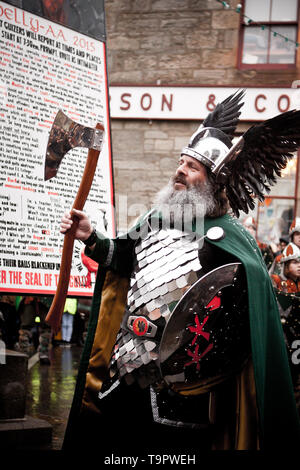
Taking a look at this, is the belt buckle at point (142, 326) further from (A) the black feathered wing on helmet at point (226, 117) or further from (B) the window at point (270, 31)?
(B) the window at point (270, 31)

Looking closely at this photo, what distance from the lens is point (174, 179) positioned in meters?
3.04

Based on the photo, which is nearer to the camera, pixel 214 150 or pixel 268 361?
pixel 268 361

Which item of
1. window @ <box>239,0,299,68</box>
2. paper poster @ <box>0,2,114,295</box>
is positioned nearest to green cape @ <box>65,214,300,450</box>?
paper poster @ <box>0,2,114,295</box>

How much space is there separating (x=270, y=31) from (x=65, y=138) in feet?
26.5

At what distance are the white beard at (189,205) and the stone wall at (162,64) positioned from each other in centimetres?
678

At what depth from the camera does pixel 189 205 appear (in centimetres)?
292

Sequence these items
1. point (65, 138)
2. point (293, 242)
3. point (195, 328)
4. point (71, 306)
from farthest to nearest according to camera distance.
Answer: point (71, 306), point (293, 242), point (65, 138), point (195, 328)

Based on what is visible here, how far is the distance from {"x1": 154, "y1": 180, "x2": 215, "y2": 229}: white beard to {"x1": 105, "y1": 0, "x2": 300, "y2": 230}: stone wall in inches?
267

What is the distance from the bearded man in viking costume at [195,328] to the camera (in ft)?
8.80

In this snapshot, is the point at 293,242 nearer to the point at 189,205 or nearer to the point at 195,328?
the point at 189,205

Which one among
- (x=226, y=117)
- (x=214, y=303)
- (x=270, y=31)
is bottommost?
(x=214, y=303)

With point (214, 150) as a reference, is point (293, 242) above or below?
below

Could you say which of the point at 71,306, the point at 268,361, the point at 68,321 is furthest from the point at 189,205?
the point at 68,321
